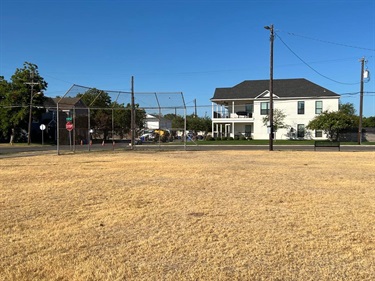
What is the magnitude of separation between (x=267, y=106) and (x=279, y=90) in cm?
385

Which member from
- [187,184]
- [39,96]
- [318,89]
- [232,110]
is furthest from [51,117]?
[187,184]

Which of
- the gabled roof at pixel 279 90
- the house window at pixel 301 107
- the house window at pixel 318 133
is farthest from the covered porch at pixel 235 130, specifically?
the house window at pixel 318 133

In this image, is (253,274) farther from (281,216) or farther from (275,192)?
(275,192)

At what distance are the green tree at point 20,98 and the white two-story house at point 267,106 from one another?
23.6 m

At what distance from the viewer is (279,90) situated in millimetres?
53938

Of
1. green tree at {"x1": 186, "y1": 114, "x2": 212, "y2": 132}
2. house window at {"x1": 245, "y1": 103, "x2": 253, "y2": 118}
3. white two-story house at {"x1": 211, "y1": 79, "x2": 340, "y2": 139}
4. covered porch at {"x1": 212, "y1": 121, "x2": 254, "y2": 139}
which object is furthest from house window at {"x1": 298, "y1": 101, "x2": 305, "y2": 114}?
green tree at {"x1": 186, "y1": 114, "x2": 212, "y2": 132}

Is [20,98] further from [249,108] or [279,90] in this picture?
[279,90]

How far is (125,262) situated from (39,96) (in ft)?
157

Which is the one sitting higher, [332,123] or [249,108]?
[249,108]

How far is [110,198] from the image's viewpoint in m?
7.25

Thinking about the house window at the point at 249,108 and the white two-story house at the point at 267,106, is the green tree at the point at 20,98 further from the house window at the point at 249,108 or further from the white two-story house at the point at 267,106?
the house window at the point at 249,108

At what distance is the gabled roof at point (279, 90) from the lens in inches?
2024

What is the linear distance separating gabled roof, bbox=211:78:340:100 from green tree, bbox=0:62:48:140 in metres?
25.4

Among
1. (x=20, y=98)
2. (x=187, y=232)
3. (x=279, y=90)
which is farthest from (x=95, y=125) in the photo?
(x=187, y=232)
